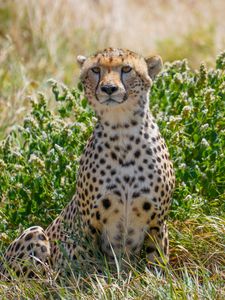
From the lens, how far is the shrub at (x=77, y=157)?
593 cm

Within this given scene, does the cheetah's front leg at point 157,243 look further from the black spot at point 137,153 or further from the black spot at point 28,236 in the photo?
the black spot at point 28,236

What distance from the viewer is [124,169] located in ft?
17.6

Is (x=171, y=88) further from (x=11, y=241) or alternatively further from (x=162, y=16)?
(x=162, y=16)

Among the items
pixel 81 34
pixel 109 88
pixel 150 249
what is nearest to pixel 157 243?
pixel 150 249

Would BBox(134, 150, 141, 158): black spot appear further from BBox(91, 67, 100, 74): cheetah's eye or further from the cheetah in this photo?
BBox(91, 67, 100, 74): cheetah's eye

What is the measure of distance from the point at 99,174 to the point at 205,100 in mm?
→ 977

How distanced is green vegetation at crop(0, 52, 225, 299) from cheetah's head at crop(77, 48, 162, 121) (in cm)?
60

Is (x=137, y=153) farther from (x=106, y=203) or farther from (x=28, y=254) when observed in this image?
(x=28, y=254)

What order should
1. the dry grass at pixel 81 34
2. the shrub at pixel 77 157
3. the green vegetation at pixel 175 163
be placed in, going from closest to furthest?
the green vegetation at pixel 175 163 → the shrub at pixel 77 157 → the dry grass at pixel 81 34

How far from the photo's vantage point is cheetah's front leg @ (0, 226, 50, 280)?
565 centimetres

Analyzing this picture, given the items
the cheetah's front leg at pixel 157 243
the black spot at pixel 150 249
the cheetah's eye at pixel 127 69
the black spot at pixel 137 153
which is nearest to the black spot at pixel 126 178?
the black spot at pixel 137 153

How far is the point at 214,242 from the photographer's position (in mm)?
5602

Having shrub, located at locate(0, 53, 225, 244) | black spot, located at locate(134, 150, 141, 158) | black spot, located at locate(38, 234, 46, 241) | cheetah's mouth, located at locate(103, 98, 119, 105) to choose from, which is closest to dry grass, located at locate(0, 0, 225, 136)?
shrub, located at locate(0, 53, 225, 244)

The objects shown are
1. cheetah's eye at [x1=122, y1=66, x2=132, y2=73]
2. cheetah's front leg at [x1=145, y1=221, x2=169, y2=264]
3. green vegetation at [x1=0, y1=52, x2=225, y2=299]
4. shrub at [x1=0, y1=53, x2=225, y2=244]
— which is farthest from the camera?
shrub at [x1=0, y1=53, x2=225, y2=244]
